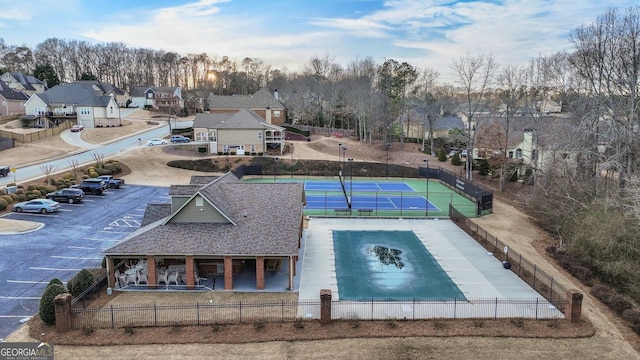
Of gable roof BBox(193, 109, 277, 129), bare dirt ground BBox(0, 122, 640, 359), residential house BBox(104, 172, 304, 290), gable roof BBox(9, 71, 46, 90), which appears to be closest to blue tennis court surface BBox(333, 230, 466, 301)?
residential house BBox(104, 172, 304, 290)

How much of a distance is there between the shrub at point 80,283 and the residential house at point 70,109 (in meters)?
69.2

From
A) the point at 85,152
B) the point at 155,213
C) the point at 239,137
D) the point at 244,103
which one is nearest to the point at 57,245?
the point at 155,213

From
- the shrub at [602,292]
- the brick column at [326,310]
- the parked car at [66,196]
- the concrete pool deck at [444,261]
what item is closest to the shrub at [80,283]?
the concrete pool deck at [444,261]

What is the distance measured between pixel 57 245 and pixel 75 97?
64.5 m

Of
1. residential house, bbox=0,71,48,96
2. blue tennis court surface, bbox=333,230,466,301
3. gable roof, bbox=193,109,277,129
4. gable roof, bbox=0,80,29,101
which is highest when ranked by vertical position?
residential house, bbox=0,71,48,96

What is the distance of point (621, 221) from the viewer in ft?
86.7

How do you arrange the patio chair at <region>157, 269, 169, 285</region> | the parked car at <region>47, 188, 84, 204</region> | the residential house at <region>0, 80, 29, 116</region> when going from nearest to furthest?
the patio chair at <region>157, 269, 169, 285</region>
the parked car at <region>47, 188, 84, 204</region>
the residential house at <region>0, 80, 29, 116</region>

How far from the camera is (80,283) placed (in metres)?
21.3

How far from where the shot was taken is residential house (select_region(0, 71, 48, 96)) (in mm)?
100250

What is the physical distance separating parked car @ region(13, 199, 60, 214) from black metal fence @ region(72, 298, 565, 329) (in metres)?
21.0

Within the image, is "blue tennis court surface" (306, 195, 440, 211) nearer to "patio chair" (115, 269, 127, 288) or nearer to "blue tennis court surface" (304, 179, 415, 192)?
"blue tennis court surface" (304, 179, 415, 192)

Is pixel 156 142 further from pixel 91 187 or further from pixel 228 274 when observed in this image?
pixel 228 274

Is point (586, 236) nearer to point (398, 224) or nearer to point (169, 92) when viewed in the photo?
point (398, 224)

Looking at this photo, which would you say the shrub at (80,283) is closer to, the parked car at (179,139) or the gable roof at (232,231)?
the gable roof at (232,231)
